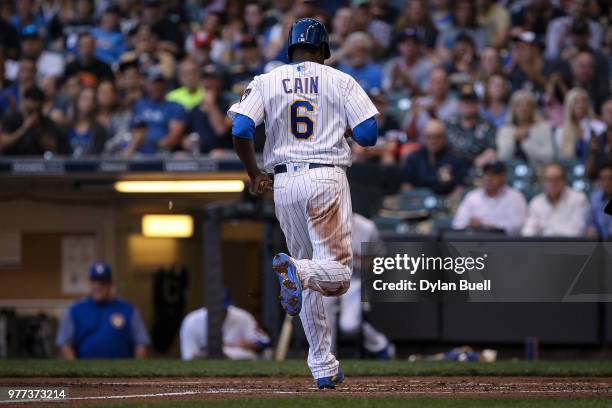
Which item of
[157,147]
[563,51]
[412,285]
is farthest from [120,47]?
[412,285]

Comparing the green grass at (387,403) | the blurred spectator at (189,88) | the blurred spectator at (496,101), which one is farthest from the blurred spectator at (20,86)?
the green grass at (387,403)

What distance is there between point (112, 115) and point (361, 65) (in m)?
2.71

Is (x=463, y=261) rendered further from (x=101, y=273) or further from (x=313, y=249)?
(x=101, y=273)

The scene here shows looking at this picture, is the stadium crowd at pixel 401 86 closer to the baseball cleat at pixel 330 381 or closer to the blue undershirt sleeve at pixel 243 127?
the baseball cleat at pixel 330 381

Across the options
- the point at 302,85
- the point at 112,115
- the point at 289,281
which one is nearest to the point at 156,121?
the point at 112,115

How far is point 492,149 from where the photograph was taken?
11352mm

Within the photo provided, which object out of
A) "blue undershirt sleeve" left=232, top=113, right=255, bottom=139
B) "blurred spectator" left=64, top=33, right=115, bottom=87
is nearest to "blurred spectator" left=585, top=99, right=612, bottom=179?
"blue undershirt sleeve" left=232, top=113, right=255, bottom=139

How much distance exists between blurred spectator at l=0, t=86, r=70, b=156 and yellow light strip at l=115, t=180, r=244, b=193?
2.82 ft

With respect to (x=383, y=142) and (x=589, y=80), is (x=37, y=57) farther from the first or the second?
(x=589, y=80)

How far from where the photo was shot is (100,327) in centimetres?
998

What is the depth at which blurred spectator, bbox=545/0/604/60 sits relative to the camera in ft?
41.7

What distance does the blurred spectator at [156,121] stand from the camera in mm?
12305

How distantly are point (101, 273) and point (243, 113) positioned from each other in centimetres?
435

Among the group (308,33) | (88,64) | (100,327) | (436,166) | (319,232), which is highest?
(88,64)
